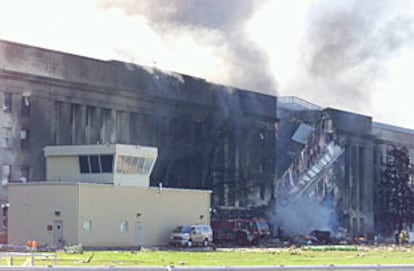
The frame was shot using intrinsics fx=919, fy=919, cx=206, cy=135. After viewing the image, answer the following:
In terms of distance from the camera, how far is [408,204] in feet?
420

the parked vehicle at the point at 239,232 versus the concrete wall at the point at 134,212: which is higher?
the concrete wall at the point at 134,212

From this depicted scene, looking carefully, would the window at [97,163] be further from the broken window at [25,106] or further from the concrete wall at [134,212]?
the broken window at [25,106]

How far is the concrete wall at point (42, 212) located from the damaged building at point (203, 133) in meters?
14.9

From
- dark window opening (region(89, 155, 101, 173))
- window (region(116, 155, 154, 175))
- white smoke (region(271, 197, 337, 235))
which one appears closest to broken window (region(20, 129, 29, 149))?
window (region(116, 155, 154, 175))

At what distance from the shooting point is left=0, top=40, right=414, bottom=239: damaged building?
81.2 m

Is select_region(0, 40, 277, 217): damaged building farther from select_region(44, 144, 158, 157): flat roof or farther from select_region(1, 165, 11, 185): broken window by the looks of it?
Answer: select_region(44, 144, 158, 157): flat roof

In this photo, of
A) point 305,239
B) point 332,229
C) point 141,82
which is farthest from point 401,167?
point 141,82

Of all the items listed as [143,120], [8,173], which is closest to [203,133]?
[143,120]

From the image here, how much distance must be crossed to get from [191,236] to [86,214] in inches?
333

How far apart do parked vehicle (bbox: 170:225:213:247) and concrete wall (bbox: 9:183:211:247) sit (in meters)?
2.14

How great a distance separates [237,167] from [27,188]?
45213mm

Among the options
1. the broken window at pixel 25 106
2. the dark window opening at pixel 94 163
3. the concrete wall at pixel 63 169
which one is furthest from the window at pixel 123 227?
the broken window at pixel 25 106

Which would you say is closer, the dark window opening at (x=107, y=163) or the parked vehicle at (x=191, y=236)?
the parked vehicle at (x=191, y=236)

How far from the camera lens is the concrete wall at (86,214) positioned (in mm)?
61906
